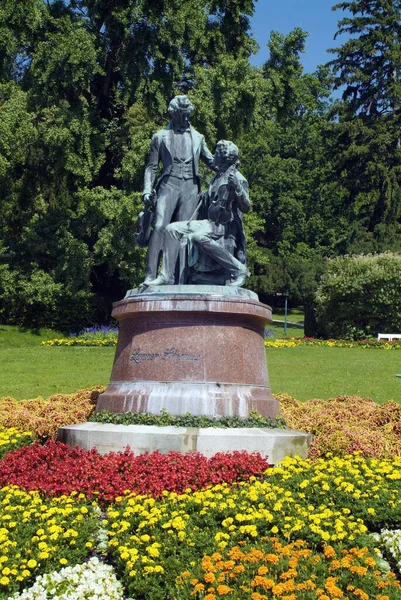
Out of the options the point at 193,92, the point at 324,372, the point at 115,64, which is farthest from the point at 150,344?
the point at 115,64

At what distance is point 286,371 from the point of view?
54.3ft

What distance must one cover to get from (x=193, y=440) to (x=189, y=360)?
1.20m

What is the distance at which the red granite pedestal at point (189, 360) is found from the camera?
8.08m

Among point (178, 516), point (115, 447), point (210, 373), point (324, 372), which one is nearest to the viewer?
point (178, 516)

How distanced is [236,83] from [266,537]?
905 inches

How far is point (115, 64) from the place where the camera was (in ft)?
91.8

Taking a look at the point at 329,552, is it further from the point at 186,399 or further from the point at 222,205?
the point at 222,205

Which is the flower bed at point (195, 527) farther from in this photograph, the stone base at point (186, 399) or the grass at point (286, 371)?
the grass at point (286, 371)

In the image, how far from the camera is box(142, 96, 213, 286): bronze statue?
32.2 feet

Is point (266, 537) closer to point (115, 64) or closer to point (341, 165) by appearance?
point (115, 64)

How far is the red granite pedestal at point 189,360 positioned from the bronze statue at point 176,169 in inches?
61.2

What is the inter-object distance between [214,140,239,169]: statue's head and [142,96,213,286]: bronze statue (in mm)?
410

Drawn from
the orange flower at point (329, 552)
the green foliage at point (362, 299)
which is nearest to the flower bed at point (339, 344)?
the green foliage at point (362, 299)

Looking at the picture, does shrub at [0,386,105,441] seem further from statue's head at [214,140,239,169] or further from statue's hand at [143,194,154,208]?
statue's head at [214,140,239,169]
